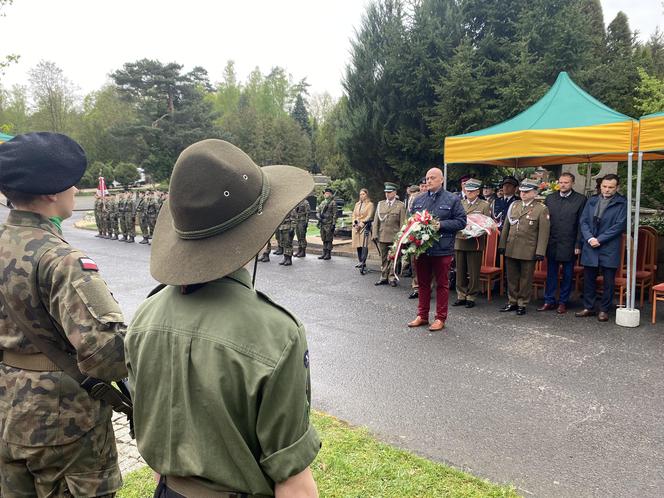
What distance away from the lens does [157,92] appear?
→ 135ft

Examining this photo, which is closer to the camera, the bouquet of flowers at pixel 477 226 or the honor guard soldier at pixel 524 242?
the honor guard soldier at pixel 524 242

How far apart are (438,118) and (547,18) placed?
3.85 meters

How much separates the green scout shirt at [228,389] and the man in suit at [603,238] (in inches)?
272

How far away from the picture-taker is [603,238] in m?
7.10

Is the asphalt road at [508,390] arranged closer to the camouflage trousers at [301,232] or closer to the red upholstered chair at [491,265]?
the red upholstered chair at [491,265]

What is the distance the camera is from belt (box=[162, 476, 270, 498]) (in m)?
→ 1.39

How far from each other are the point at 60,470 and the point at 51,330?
0.56 meters

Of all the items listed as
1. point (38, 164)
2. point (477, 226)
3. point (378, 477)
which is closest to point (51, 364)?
point (38, 164)

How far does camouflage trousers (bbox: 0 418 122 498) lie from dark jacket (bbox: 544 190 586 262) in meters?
7.16

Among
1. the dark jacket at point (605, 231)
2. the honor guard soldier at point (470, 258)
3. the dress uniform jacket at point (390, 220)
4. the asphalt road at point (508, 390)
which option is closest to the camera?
the asphalt road at point (508, 390)

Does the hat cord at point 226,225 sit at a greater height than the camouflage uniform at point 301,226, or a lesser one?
greater

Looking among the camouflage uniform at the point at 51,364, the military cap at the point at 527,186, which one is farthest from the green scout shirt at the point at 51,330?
the military cap at the point at 527,186

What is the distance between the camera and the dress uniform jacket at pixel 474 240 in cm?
830

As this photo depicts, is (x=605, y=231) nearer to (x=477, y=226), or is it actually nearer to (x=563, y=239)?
(x=563, y=239)
